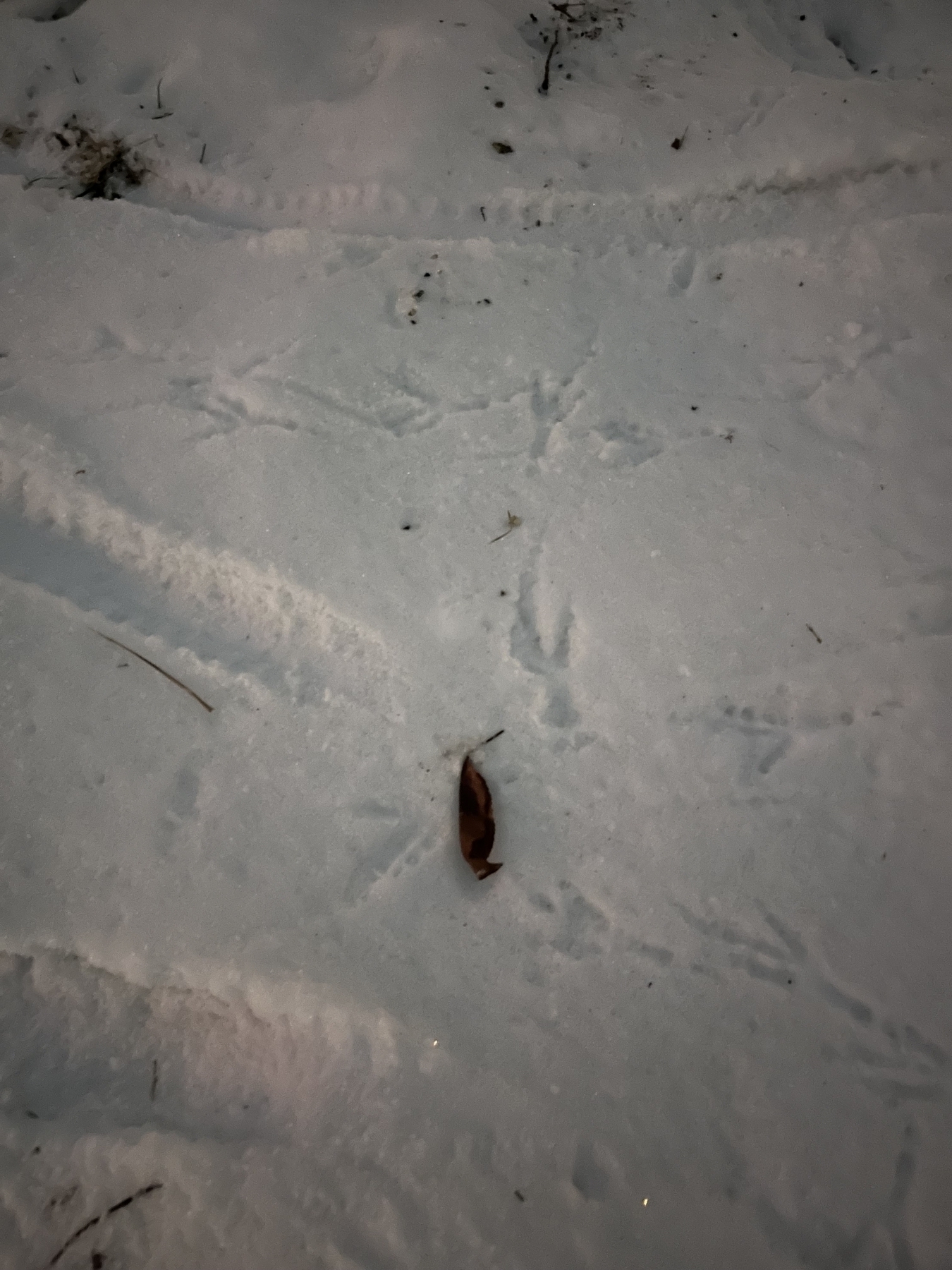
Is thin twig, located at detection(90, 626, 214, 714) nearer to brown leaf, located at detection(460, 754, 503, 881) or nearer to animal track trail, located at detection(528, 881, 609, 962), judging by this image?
brown leaf, located at detection(460, 754, 503, 881)

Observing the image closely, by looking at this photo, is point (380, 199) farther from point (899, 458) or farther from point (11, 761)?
point (11, 761)

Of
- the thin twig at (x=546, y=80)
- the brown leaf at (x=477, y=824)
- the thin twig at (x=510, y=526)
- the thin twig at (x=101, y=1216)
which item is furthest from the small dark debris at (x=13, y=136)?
the thin twig at (x=101, y=1216)

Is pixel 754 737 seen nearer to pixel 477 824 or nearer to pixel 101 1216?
pixel 477 824

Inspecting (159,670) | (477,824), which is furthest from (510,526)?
(159,670)

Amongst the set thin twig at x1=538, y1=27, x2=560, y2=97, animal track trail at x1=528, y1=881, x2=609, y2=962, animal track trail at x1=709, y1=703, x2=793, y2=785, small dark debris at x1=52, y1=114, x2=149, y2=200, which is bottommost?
animal track trail at x1=528, y1=881, x2=609, y2=962

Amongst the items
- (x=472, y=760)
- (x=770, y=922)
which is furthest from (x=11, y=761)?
(x=770, y=922)

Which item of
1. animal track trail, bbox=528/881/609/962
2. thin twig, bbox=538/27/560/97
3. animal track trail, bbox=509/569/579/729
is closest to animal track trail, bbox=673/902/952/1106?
animal track trail, bbox=528/881/609/962

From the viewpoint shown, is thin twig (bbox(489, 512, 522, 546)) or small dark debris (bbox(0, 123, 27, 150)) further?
small dark debris (bbox(0, 123, 27, 150))
